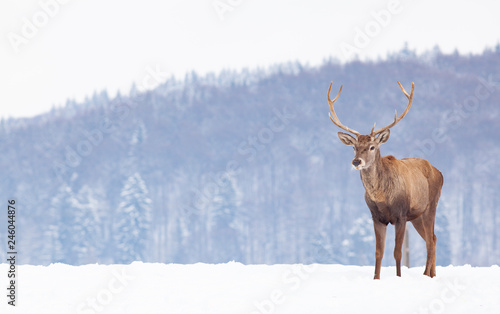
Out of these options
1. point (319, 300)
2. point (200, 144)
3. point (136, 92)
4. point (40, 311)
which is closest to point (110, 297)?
point (40, 311)

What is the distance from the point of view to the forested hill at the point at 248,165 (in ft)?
304

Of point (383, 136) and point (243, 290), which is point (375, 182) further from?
point (243, 290)

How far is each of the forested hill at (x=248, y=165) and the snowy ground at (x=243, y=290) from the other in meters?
60.4

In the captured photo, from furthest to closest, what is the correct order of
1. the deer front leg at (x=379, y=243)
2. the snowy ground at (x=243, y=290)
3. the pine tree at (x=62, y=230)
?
the pine tree at (x=62, y=230) → the deer front leg at (x=379, y=243) → the snowy ground at (x=243, y=290)

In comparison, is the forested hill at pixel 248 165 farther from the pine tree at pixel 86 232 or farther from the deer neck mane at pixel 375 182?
the deer neck mane at pixel 375 182

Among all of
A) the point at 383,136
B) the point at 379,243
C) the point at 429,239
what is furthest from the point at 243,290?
the point at 429,239

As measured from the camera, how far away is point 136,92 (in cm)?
15888

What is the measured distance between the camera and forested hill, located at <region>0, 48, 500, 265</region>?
92562 mm

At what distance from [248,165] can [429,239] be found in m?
111

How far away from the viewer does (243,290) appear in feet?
32.9

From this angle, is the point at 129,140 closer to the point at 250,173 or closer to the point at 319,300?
the point at 250,173

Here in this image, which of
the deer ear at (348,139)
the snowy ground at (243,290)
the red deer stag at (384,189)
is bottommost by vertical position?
the snowy ground at (243,290)

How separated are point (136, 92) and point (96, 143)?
21.7m

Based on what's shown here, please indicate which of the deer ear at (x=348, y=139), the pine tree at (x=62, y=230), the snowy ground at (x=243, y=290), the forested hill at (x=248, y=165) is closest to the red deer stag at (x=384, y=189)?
the deer ear at (x=348, y=139)
